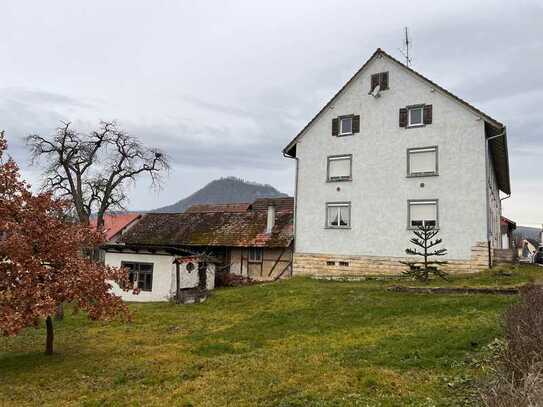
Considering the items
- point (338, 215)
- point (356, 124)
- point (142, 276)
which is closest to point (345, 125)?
point (356, 124)

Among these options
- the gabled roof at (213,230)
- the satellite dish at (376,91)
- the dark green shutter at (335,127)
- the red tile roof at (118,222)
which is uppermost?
the satellite dish at (376,91)

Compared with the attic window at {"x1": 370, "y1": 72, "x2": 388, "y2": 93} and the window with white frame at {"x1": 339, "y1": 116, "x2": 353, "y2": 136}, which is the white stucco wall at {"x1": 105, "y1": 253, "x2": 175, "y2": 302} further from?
the attic window at {"x1": 370, "y1": 72, "x2": 388, "y2": 93}

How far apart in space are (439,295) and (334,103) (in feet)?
48.0

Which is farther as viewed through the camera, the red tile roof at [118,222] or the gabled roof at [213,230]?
the red tile roof at [118,222]

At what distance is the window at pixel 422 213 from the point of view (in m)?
24.7

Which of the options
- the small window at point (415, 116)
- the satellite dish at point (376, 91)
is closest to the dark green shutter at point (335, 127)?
the satellite dish at point (376, 91)

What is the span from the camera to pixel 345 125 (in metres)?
28.0

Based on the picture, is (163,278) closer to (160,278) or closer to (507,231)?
(160,278)

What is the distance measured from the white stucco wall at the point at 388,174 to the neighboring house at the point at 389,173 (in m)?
0.05

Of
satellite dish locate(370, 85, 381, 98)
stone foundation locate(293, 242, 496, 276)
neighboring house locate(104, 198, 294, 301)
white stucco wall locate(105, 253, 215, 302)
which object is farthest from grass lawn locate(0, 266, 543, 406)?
satellite dish locate(370, 85, 381, 98)

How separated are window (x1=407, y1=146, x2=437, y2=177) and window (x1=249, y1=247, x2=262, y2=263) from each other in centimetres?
1086

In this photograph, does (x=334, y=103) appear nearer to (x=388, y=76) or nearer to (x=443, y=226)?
(x=388, y=76)

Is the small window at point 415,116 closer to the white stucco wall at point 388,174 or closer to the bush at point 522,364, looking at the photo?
the white stucco wall at point 388,174

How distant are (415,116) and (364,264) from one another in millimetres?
8890
